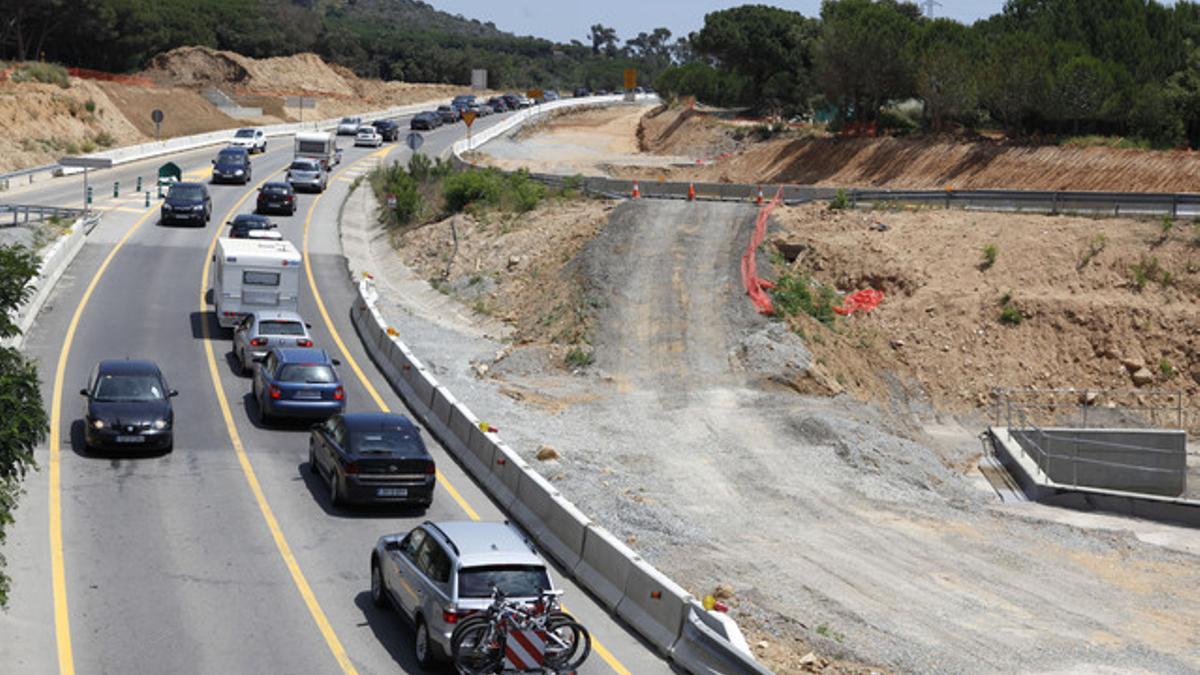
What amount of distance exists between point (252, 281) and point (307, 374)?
812 centimetres

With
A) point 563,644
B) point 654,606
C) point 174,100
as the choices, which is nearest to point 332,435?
point 654,606

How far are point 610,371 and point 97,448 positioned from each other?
14.2m

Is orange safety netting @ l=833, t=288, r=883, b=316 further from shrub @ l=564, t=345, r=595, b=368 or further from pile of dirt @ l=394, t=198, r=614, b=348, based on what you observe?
shrub @ l=564, t=345, r=595, b=368

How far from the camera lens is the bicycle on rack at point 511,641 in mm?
15445

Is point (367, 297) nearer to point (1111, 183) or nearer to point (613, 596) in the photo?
point (613, 596)

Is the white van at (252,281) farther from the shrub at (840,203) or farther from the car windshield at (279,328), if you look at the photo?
the shrub at (840,203)

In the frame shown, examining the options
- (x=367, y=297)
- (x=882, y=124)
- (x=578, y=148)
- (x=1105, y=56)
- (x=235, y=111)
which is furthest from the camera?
(x=235, y=111)

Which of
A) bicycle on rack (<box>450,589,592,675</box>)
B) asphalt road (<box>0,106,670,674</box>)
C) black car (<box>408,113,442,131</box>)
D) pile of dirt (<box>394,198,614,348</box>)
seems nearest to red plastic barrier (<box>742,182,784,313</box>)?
pile of dirt (<box>394,198,614,348</box>)

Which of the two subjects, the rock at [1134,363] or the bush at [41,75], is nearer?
the rock at [1134,363]

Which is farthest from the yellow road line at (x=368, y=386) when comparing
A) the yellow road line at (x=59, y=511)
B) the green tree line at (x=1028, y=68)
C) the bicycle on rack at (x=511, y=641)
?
the green tree line at (x=1028, y=68)

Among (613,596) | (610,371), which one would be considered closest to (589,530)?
(613,596)

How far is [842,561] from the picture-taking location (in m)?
23.6

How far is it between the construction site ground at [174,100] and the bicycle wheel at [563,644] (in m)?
59.4

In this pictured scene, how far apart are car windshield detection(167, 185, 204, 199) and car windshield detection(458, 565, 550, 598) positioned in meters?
39.4
